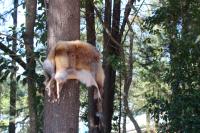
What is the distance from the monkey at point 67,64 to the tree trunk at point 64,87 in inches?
3.4

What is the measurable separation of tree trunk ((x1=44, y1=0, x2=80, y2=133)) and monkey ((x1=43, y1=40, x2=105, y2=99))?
9 cm

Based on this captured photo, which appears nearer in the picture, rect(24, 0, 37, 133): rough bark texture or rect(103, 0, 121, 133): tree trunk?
rect(24, 0, 37, 133): rough bark texture

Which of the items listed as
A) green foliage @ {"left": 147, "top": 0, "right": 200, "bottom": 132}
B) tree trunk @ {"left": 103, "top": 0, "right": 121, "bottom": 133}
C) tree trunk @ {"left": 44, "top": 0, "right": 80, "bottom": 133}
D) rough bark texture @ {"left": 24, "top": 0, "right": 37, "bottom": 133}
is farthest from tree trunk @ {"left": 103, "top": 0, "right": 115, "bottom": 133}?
tree trunk @ {"left": 44, "top": 0, "right": 80, "bottom": 133}

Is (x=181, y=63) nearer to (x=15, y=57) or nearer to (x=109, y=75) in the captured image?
(x=109, y=75)

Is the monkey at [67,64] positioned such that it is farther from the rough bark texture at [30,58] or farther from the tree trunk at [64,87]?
the rough bark texture at [30,58]

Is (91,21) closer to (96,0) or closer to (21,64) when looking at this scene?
(96,0)

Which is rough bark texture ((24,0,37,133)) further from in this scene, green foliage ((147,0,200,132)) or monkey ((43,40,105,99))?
green foliage ((147,0,200,132))

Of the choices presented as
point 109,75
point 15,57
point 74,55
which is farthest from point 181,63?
point 74,55

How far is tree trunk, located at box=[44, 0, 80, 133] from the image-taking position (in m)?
3.85

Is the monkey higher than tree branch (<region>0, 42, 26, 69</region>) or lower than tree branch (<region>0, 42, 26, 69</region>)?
lower

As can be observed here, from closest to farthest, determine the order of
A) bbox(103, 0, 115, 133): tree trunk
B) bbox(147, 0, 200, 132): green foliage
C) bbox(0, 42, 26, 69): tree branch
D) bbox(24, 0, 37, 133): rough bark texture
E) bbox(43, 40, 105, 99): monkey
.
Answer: bbox(43, 40, 105, 99): monkey, bbox(24, 0, 37, 133): rough bark texture, bbox(0, 42, 26, 69): tree branch, bbox(147, 0, 200, 132): green foliage, bbox(103, 0, 115, 133): tree trunk

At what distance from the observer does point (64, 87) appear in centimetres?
386

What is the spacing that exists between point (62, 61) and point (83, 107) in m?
6.05

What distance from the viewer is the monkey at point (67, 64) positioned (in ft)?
12.4
